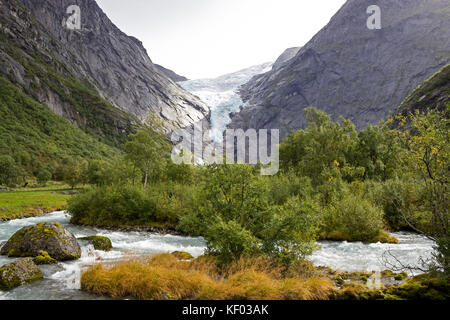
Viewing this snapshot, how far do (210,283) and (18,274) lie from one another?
8709 mm

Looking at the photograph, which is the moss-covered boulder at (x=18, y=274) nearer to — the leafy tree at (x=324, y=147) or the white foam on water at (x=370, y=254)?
the white foam on water at (x=370, y=254)

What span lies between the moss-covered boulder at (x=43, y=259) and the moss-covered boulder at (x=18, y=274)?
2018 mm

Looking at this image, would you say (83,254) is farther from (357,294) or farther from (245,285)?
(357,294)

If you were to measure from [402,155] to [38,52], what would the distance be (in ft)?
717

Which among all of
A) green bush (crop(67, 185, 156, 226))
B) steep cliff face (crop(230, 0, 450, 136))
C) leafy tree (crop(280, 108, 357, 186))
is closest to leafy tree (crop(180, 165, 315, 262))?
green bush (crop(67, 185, 156, 226))

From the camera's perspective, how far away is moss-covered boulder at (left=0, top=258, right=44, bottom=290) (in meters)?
11.6

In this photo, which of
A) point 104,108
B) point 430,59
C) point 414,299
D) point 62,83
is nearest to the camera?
point 414,299

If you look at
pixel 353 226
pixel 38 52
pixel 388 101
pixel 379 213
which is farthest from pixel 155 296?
pixel 38 52

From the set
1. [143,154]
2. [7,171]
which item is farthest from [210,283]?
[7,171]

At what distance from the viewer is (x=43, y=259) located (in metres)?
15.1

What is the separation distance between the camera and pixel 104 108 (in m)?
185

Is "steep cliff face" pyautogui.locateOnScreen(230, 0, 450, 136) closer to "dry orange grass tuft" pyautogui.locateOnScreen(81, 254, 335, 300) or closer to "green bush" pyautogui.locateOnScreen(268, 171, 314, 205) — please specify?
"green bush" pyautogui.locateOnScreen(268, 171, 314, 205)

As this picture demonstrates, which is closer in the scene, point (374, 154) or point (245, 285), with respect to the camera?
point (245, 285)
